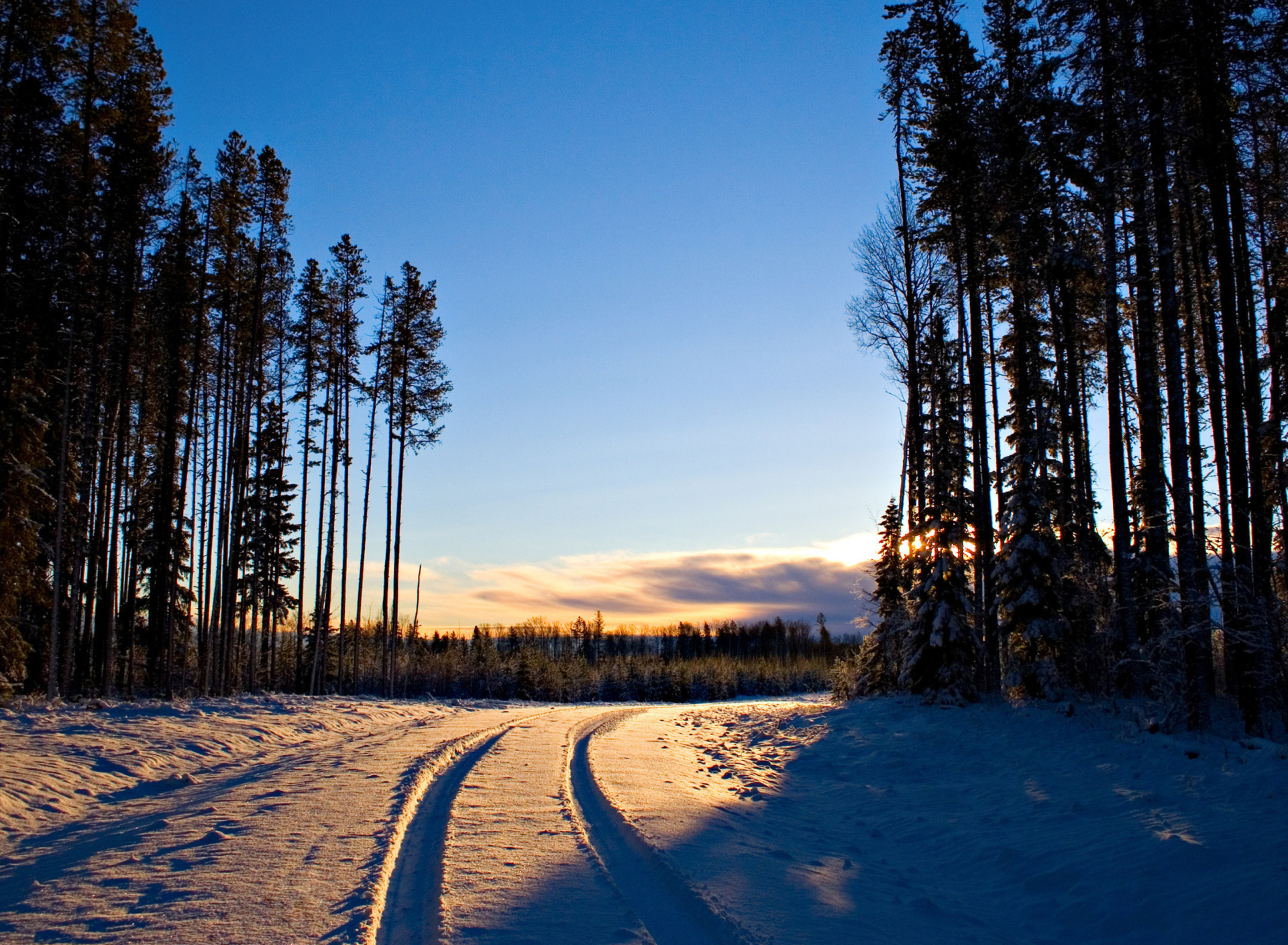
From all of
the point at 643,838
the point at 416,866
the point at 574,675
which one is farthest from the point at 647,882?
the point at 574,675

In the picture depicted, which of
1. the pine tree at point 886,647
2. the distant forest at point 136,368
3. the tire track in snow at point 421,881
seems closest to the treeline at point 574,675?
the distant forest at point 136,368

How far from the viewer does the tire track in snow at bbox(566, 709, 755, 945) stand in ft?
16.4

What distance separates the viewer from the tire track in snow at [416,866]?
16.1 ft

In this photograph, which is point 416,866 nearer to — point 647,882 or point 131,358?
point 647,882

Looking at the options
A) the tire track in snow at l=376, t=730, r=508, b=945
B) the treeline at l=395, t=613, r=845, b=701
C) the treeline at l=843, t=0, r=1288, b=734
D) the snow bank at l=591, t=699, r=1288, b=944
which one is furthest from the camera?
the treeline at l=395, t=613, r=845, b=701

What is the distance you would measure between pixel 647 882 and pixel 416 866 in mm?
1931

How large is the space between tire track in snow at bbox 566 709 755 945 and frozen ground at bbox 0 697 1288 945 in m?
0.03

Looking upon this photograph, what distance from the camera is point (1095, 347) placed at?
74.5 feet

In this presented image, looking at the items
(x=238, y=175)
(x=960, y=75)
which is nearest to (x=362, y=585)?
(x=238, y=175)

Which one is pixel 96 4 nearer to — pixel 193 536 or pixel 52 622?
pixel 52 622

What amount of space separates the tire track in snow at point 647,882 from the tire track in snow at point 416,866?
4.51ft

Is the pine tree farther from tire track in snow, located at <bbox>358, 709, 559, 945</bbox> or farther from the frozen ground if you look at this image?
tire track in snow, located at <bbox>358, 709, 559, 945</bbox>

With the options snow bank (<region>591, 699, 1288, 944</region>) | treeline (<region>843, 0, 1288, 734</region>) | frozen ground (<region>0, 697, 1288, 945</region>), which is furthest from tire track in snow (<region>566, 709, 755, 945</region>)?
treeline (<region>843, 0, 1288, 734</region>)

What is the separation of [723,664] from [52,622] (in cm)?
5888
